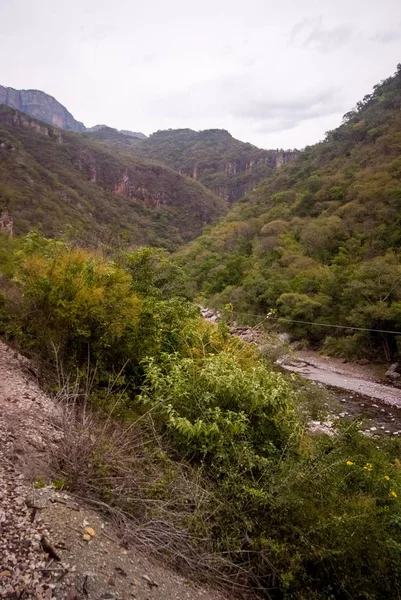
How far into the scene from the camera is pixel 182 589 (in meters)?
3.08

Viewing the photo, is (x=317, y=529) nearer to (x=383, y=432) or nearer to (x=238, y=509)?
(x=238, y=509)

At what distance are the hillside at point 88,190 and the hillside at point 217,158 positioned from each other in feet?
57.7

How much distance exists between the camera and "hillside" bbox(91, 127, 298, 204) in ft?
379

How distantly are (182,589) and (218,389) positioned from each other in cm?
231

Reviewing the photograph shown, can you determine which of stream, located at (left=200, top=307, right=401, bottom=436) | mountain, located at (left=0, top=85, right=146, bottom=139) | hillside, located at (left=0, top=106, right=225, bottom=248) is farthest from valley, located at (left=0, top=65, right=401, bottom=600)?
mountain, located at (left=0, top=85, right=146, bottom=139)

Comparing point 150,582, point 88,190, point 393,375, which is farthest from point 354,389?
point 88,190

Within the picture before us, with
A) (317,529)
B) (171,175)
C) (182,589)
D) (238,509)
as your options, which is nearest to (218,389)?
(238,509)

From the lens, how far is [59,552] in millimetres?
2641

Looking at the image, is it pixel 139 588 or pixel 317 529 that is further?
pixel 317 529

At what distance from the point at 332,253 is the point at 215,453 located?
28.5m

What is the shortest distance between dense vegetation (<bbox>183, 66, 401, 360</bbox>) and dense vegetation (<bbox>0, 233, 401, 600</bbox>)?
3.53 meters

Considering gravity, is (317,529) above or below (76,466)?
below

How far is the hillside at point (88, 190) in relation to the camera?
4134 cm

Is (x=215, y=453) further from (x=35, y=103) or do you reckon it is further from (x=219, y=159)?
(x=35, y=103)
